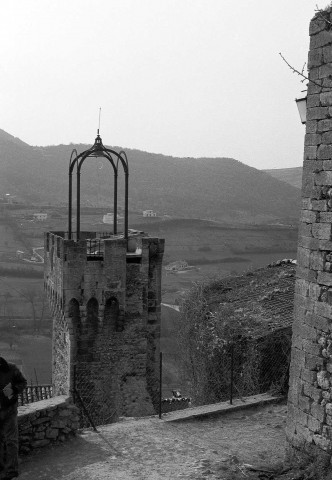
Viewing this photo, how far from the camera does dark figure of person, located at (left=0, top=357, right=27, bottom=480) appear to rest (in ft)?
21.5

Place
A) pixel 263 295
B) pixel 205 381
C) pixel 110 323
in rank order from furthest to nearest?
pixel 110 323
pixel 263 295
pixel 205 381

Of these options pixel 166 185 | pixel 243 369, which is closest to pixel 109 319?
pixel 243 369

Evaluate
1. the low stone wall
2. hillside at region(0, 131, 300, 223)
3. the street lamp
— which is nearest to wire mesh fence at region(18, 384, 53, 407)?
the low stone wall

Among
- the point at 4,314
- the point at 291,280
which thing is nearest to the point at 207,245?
the point at 4,314

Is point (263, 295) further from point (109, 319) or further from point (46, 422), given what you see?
point (46, 422)

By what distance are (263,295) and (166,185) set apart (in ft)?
234

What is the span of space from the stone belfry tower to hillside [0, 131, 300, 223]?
5289cm

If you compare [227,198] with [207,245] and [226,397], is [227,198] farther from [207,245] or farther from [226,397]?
[226,397]

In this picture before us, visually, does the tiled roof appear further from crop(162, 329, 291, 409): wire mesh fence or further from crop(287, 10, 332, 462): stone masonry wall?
crop(287, 10, 332, 462): stone masonry wall

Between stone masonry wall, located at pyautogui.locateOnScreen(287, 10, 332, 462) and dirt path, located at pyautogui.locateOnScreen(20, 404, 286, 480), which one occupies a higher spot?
stone masonry wall, located at pyautogui.locateOnScreen(287, 10, 332, 462)

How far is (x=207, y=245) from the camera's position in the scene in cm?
5722

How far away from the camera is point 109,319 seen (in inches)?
553

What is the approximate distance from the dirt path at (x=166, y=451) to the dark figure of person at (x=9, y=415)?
1.87 feet

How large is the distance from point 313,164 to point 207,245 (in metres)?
50.5
